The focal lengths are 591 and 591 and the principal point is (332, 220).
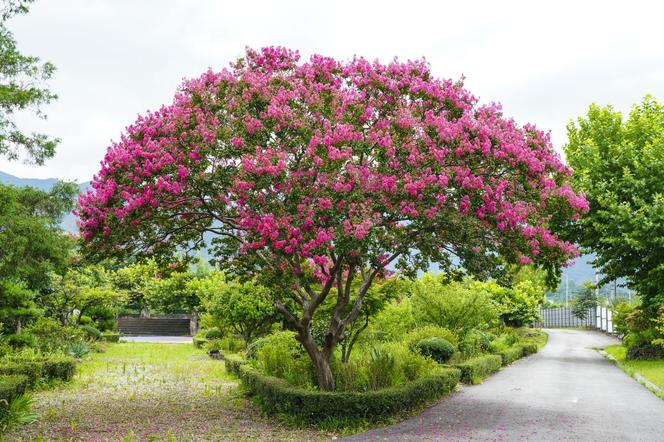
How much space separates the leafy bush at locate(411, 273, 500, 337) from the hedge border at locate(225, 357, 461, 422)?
1086 centimetres

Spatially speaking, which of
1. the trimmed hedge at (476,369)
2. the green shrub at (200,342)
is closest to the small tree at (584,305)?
the green shrub at (200,342)

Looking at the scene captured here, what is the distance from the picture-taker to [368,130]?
11.6m

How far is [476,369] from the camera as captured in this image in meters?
18.0

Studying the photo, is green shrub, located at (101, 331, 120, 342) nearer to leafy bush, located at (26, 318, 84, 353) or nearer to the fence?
leafy bush, located at (26, 318, 84, 353)

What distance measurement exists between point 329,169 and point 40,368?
10371mm

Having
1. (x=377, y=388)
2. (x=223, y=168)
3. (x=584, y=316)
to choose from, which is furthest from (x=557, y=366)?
(x=584, y=316)

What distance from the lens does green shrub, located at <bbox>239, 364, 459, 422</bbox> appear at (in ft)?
35.6

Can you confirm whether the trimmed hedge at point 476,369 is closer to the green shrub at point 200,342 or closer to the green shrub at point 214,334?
the green shrub at point 200,342

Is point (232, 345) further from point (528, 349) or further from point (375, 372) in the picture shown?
point (375, 372)

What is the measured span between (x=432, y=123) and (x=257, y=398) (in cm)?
716

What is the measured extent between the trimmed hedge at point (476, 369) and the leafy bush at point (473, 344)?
3.57ft

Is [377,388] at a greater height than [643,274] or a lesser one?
lesser

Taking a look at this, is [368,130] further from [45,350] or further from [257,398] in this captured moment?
[45,350]

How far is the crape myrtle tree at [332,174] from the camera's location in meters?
10.2
